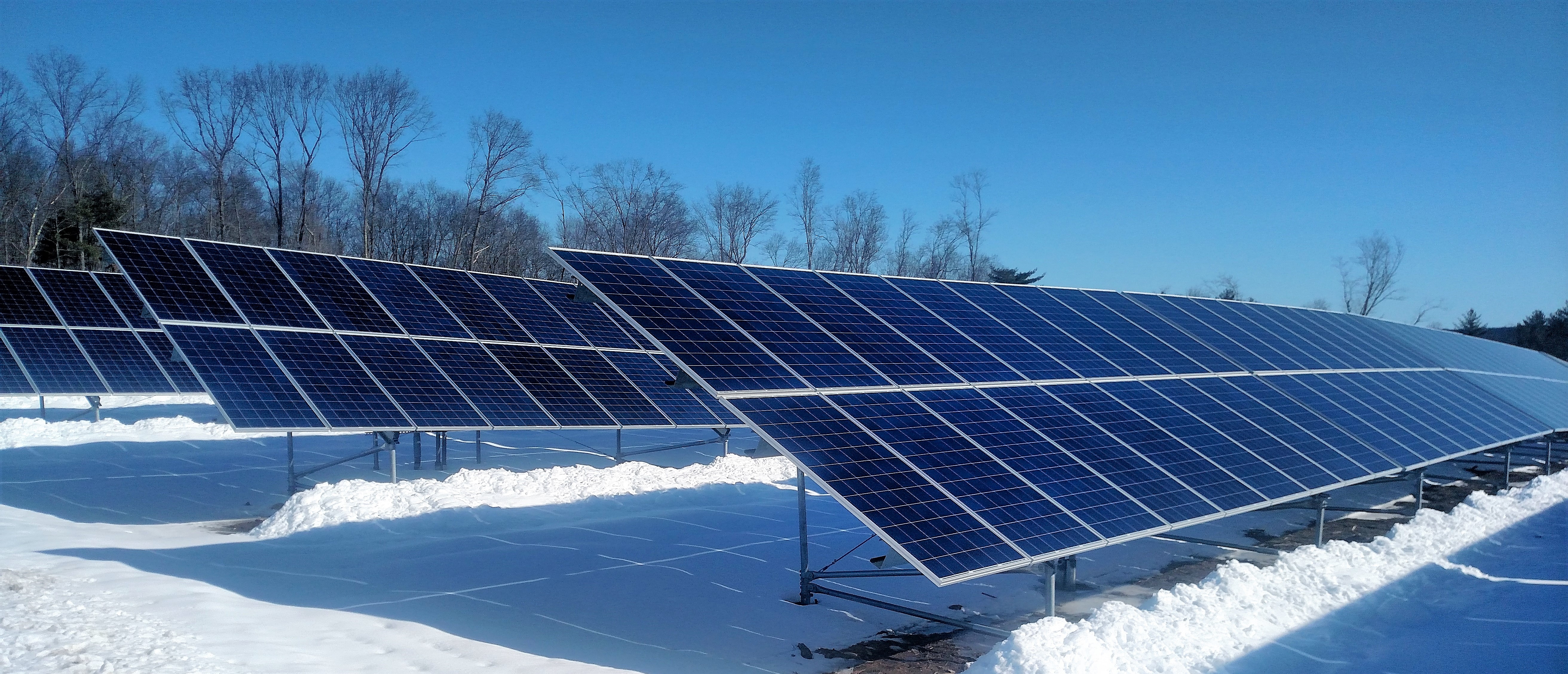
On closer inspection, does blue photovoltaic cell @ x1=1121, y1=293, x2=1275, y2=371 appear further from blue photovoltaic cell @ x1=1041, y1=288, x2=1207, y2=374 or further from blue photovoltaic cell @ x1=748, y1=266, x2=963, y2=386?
blue photovoltaic cell @ x1=748, y1=266, x2=963, y2=386

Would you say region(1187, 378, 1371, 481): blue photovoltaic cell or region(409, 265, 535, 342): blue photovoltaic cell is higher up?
region(409, 265, 535, 342): blue photovoltaic cell

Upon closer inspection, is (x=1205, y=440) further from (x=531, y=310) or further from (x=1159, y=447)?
(x=531, y=310)

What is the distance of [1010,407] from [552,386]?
37.7 ft

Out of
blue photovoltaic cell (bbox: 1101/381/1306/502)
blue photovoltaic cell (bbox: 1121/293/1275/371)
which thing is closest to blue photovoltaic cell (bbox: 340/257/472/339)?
blue photovoltaic cell (bbox: 1101/381/1306/502)

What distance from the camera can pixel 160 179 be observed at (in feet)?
196

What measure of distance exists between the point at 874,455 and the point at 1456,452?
1365 cm

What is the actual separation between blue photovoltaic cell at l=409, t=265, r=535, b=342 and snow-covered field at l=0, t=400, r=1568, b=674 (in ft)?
10.3

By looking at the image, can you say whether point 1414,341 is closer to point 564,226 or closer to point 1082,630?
point 1082,630

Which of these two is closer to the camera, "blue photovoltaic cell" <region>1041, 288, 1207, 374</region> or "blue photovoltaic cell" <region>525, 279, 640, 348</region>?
"blue photovoltaic cell" <region>1041, 288, 1207, 374</region>

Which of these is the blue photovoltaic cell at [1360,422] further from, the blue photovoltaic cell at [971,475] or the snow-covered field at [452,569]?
the blue photovoltaic cell at [971,475]

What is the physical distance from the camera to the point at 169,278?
1728 centimetres

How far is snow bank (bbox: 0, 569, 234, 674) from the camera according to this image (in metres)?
7.74

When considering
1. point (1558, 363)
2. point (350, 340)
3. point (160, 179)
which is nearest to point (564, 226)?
point (160, 179)

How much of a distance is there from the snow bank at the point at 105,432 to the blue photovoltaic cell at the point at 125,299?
2.92m
